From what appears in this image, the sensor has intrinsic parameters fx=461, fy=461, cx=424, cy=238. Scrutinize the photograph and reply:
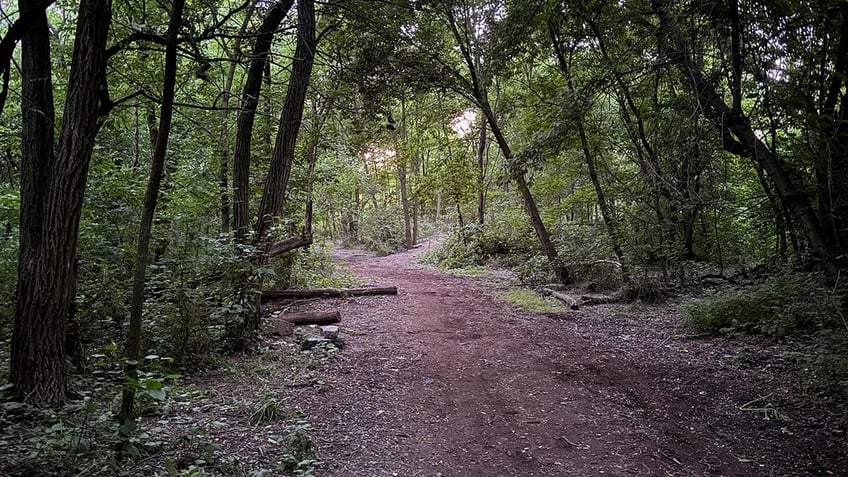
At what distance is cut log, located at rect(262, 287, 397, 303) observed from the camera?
8.78m

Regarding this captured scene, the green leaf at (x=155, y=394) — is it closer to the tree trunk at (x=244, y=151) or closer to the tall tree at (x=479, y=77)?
the tree trunk at (x=244, y=151)

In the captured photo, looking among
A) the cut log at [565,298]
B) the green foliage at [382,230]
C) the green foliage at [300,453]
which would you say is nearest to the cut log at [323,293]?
the cut log at [565,298]

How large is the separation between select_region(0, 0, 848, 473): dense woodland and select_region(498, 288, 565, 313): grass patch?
47.8 inches

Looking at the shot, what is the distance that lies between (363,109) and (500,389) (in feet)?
21.1

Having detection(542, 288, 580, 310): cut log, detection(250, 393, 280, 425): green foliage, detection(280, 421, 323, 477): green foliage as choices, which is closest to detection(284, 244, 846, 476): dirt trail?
detection(280, 421, 323, 477): green foliage

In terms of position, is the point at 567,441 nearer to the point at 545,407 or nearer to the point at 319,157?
the point at 545,407

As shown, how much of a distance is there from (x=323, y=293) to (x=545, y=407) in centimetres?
592

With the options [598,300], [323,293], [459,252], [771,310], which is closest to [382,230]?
[459,252]

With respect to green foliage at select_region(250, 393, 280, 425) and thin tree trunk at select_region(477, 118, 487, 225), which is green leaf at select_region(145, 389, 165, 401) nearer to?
green foliage at select_region(250, 393, 280, 425)

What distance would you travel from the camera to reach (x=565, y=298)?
9.37 metres

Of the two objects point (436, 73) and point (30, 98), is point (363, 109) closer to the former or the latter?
point (436, 73)

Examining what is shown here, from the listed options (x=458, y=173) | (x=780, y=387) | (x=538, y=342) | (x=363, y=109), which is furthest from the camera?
(x=458, y=173)

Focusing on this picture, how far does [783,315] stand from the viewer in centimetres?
587

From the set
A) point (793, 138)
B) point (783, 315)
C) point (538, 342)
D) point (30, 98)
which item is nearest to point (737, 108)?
point (793, 138)
